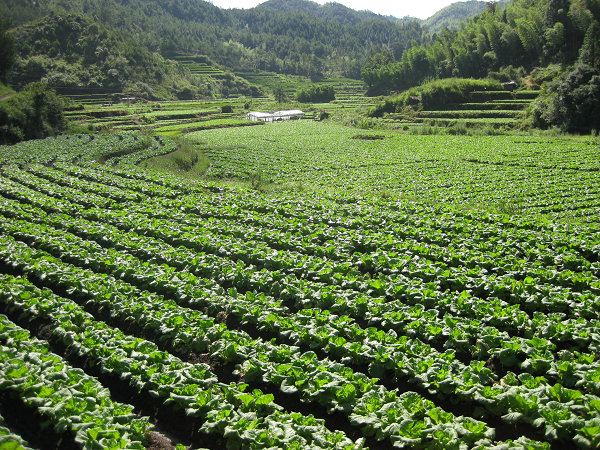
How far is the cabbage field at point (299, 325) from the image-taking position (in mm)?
6539

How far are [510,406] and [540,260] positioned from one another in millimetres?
7608

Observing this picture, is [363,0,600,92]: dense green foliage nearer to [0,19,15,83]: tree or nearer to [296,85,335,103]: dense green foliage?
[296,85,335,103]: dense green foliage

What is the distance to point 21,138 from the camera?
50.1 metres

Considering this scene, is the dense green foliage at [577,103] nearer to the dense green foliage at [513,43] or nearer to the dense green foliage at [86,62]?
the dense green foliage at [513,43]

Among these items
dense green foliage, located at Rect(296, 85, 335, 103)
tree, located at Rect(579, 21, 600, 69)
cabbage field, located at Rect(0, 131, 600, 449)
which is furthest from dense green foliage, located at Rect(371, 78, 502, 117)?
cabbage field, located at Rect(0, 131, 600, 449)

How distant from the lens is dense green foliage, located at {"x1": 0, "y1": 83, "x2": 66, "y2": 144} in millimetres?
48375

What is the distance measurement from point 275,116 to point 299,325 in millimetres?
90451

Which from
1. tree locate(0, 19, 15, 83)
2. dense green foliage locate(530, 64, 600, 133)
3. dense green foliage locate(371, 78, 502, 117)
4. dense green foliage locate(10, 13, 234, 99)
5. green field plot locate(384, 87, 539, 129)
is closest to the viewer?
dense green foliage locate(530, 64, 600, 133)

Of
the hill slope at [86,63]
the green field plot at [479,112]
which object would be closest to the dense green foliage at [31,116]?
the hill slope at [86,63]

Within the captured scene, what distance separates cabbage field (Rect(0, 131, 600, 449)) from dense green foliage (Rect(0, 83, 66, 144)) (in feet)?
112

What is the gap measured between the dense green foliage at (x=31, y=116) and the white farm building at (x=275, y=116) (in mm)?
41234

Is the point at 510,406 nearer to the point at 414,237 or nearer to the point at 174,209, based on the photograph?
the point at 414,237

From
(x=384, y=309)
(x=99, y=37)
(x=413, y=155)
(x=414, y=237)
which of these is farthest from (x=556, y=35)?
(x=99, y=37)

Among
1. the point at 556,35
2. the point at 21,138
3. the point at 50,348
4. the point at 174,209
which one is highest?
the point at 556,35
